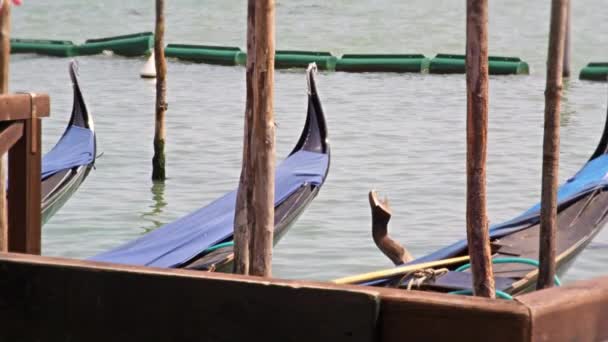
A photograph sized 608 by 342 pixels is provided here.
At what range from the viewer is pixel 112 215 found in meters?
8.20

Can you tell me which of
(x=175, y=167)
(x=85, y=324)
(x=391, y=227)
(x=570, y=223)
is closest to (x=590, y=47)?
(x=175, y=167)

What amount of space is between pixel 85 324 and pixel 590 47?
2014 cm

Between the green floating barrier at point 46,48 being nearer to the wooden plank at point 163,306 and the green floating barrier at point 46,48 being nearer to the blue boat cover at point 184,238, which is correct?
the blue boat cover at point 184,238

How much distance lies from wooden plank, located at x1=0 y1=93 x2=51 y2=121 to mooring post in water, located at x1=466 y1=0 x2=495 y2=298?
114 centimetres

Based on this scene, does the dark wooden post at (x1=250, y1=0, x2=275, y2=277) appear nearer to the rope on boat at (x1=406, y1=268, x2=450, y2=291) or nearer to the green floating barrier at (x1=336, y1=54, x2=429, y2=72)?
the rope on boat at (x1=406, y1=268, x2=450, y2=291)

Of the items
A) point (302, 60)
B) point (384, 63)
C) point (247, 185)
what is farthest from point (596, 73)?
point (247, 185)

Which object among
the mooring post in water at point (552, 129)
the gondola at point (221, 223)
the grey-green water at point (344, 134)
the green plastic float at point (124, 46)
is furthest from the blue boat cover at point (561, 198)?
the green plastic float at point (124, 46)

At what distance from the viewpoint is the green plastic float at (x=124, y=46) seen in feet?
65.4

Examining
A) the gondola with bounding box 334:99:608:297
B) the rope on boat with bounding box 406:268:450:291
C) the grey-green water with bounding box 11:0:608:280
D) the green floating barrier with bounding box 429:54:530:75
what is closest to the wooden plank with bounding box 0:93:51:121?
the gondola with bounding box 334:99:608:297

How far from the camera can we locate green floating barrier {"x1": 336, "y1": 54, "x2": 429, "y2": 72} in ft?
59.1

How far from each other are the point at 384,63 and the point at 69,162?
1087 centimetres

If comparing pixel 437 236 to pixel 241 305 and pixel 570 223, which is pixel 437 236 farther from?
pixel 241 305

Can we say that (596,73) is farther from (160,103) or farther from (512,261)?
(512,261)

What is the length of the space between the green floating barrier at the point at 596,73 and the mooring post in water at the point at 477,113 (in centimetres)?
1372
